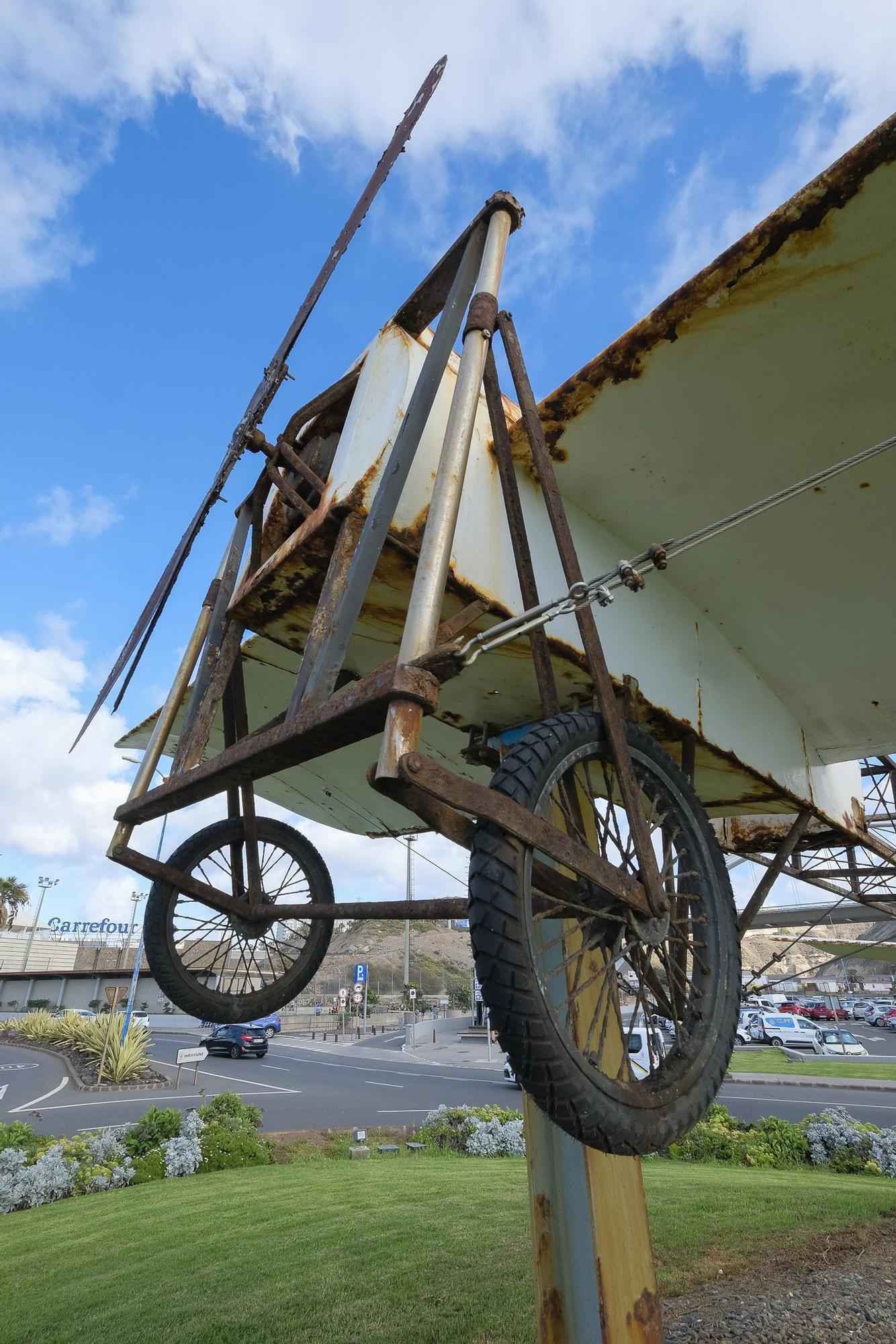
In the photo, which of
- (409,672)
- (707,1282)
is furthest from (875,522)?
(707,1282)

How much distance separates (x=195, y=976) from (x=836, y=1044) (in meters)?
39.1

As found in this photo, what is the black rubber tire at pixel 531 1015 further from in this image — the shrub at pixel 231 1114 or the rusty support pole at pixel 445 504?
the shrub at pixel 231 1114

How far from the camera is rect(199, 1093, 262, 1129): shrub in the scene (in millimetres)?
12422

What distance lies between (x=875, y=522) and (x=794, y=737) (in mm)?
2215

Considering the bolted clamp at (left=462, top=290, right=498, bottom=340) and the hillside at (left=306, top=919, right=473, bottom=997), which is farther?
the hillside at (left=306, top=919, right=473, bottom=997)

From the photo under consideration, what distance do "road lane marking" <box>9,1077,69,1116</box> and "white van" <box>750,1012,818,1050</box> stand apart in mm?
31303

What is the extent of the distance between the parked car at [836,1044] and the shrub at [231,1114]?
29692mm

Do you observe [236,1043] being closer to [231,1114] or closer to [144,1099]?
[144,1099]

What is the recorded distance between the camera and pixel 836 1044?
113 feet

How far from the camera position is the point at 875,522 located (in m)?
3.62

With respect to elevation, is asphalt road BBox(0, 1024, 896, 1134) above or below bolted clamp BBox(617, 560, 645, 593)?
below

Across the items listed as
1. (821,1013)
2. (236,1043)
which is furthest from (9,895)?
(821,1013)

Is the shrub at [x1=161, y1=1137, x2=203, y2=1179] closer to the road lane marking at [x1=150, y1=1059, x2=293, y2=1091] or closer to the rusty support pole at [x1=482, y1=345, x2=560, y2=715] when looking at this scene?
the road lane marking at [x1=150, y1=1059, x2=293, y2=1091]

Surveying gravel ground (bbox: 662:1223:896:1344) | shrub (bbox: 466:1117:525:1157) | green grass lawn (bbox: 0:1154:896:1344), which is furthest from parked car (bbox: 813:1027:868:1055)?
gravel ground (bbox: 662:1223:896:1344)
